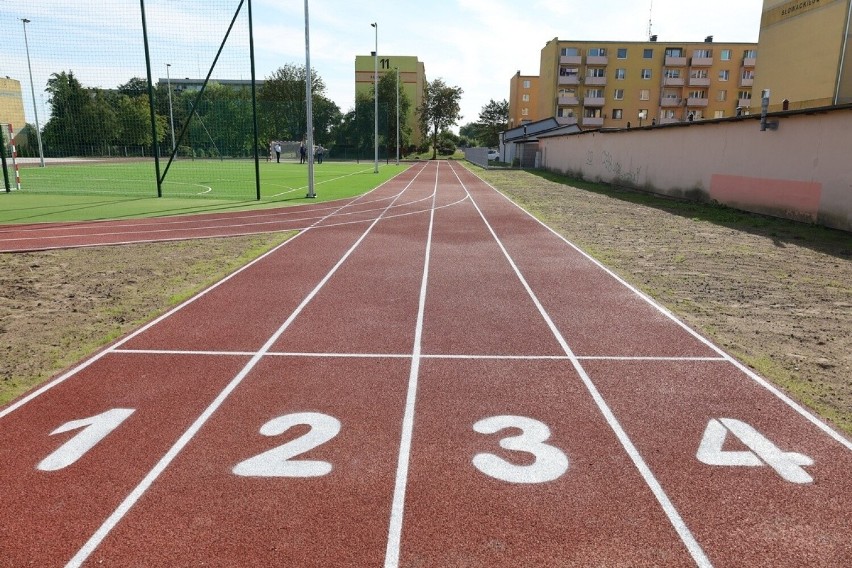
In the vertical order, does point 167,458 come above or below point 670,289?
below

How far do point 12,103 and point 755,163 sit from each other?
2502 inches

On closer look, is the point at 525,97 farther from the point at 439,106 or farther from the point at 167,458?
the point at 167,458

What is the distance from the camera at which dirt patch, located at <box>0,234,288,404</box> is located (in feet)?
19.1

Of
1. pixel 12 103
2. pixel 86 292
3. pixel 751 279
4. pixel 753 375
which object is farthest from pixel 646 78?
pixel 86 292

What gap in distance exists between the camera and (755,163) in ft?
56.1

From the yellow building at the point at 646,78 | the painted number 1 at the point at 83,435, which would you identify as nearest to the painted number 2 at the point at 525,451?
the painted number 1 at the point at 83,435

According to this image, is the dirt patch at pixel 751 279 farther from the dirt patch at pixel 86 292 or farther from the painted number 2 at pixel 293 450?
the dirt patch at pixel 86 292

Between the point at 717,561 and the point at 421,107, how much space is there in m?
89.6

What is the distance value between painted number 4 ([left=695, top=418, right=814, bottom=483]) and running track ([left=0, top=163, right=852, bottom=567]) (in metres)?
0.02

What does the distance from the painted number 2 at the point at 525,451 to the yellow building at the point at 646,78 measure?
2662 inches

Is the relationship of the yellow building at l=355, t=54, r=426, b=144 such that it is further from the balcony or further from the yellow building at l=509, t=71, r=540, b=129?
the balcony

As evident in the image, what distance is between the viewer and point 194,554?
3027 millimetres

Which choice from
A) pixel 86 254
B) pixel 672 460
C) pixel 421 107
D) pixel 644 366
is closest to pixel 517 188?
pixel 86 254

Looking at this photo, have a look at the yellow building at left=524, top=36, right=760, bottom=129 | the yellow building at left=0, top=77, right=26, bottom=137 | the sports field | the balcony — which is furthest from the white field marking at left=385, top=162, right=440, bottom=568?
the balcony
